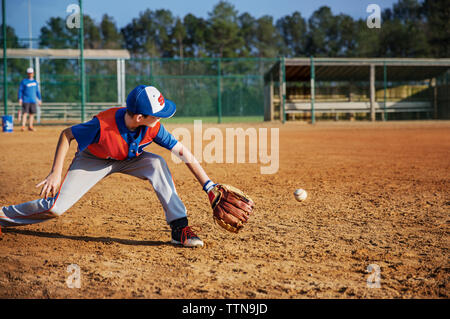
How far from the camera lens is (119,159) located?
3.38 meters

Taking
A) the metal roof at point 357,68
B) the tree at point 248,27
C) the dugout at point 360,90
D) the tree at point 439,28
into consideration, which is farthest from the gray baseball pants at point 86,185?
the tree at point 248,27

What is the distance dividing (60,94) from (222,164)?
17.7 m

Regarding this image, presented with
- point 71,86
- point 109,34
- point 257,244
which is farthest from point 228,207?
point 109,34

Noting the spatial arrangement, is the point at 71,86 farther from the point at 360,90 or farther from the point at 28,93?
the point at 360,90

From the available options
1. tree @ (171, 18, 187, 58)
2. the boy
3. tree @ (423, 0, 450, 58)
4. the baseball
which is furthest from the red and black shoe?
tree @ (171, 18, 187, 58)

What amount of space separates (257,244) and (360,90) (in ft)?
87.3

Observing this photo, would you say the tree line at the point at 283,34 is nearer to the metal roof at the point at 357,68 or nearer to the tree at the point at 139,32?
the tree at the point at 139,32

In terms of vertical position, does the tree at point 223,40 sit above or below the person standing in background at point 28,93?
above

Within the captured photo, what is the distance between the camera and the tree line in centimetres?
4703

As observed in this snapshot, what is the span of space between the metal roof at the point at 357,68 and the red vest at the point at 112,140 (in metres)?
19.5

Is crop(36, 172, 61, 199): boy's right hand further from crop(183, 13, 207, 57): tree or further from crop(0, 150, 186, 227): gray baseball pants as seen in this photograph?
crop(183, 13, 207, 57): tree

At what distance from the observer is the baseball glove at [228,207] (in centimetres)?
340

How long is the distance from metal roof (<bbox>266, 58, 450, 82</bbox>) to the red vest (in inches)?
767

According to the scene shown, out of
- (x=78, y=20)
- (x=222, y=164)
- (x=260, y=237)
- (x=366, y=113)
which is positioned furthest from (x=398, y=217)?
(x=366, y=113)
